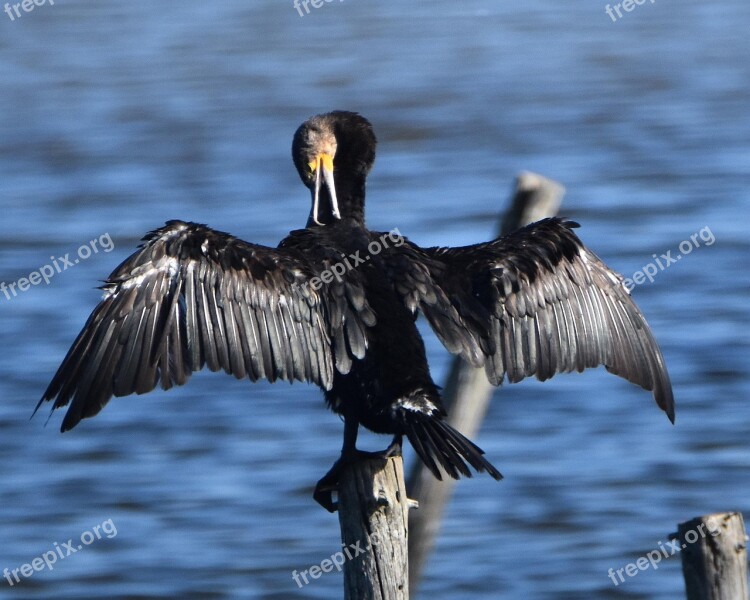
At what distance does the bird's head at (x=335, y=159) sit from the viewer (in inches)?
235

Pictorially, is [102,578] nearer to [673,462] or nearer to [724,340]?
[673,462]

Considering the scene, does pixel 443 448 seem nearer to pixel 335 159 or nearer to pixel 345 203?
pixel 345 203

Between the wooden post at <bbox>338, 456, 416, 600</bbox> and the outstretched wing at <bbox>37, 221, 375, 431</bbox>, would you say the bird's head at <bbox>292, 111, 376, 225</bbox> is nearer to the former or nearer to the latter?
the outstretched wing at <bbox>37, 221, 375, 431</bbox>

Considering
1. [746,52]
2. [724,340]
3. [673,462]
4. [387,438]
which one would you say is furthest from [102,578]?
[746,52]

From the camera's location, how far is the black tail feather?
15.7 ft

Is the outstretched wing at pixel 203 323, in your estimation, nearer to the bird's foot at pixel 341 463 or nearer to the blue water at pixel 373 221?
the bird's foot at pixel 341 463

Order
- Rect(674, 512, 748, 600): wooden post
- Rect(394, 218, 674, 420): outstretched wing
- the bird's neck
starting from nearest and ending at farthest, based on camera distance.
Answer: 1. Rect(674, 512, 748, 600): wooden post
2. Rect(394, 218, 674, 420): outstretched wing
3. the bird's neck

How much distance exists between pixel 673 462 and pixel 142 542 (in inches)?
120

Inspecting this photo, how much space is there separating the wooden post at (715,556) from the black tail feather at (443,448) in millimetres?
623

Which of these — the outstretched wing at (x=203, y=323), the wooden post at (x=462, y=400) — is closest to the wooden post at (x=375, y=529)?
the outstretched wing at (x=203, y=323)

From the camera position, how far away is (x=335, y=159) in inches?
241

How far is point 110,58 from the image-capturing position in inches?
685

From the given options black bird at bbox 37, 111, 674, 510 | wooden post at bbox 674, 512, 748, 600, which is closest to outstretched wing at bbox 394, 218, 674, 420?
black bird at bbox 37, 111, 674, 510

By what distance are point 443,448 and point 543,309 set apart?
941mm
